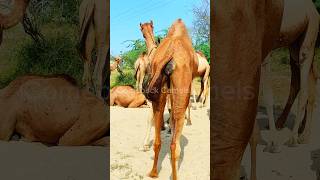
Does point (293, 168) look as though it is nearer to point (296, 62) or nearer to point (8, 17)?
point (296, 62)

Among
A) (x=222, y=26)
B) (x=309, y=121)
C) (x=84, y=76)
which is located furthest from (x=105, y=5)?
(x=309, y=121)

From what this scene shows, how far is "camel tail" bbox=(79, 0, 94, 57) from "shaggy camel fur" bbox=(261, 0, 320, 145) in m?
2.20

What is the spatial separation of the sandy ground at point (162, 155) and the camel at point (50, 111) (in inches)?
13.0

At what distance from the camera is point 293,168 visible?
424 centimetres

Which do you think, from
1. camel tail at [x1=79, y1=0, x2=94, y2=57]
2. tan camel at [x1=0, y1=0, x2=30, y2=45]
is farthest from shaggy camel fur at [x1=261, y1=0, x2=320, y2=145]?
tan camel at [x1=0, y1=0, x2=30, y2=45]

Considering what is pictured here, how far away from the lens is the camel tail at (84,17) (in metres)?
4.88

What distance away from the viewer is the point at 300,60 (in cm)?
451

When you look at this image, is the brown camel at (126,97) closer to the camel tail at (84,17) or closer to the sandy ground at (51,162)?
the camel tail at (84,17)

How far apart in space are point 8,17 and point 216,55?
2833 millimetres

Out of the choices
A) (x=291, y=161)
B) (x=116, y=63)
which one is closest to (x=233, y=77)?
(x=291, y=161)

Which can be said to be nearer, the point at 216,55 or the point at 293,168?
the point at 216,55

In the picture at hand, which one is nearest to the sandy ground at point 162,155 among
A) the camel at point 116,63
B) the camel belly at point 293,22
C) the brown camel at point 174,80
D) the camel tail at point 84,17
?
the brown camel at point 174,80

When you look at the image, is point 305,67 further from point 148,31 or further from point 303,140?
point 148,31

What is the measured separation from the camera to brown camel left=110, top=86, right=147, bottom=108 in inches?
337
